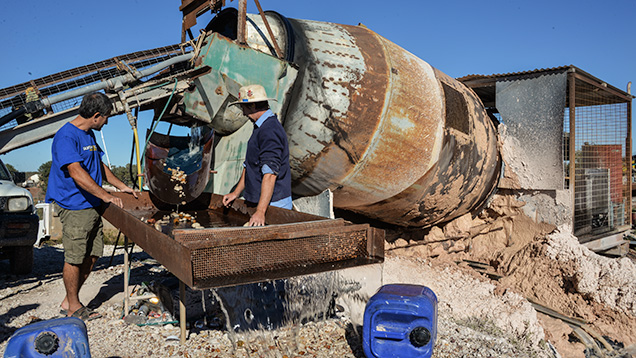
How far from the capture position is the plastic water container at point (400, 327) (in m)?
3.09

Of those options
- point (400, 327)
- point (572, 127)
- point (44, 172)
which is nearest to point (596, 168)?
point (572, 127)

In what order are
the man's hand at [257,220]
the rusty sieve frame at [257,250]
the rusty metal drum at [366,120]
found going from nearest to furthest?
the rusty sieve frame at [257,250] < the man's hand at [257,220] < the rusty metal drum at [366,120]

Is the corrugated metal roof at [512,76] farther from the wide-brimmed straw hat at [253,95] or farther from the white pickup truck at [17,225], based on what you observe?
the white pickup truck at [17,225]

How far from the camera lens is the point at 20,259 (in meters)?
5.98

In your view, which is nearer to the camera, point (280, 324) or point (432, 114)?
point (280, 324)

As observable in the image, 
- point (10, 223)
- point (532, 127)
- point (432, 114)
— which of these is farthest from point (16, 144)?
point (532, 127)

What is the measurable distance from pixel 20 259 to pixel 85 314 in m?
2.95

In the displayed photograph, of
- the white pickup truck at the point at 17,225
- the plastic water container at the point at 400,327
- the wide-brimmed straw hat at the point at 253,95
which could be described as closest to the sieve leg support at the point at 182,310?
the plastic water container at the point at 400,327

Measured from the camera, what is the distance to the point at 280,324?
3889 millimetres

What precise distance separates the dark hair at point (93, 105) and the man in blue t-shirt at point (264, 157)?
1240 millimetres

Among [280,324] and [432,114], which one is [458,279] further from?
[280,324]

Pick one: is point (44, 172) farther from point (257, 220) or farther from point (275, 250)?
point (275, 250)

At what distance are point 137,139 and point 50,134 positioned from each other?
1060 mm

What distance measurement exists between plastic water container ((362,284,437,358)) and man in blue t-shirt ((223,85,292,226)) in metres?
1.12
